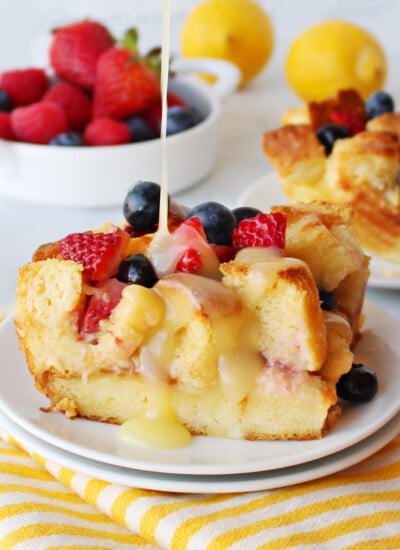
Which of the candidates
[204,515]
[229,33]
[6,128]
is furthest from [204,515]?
[229,33]

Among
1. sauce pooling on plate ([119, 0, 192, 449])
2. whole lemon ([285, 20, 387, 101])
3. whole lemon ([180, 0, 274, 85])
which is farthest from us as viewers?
whole lemon ([180, 0, 274, 85])

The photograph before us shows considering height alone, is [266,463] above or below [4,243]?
above

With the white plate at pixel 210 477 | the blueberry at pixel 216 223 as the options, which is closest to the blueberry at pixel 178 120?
the blueberry at pixel 216 223

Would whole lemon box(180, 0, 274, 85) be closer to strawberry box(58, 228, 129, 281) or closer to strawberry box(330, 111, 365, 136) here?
strawberry box(330, 111, 365, 136)

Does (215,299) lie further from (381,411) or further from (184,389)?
(381,411)

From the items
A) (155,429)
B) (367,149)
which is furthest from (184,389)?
(367,149)

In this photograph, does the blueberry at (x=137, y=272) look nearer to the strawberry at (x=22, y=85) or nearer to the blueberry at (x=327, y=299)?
the blueberry at (x=327, y=299)

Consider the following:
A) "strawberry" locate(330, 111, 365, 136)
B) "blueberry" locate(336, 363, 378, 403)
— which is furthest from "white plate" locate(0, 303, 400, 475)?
"strawberry" locate(330, 111, 365, 136)
